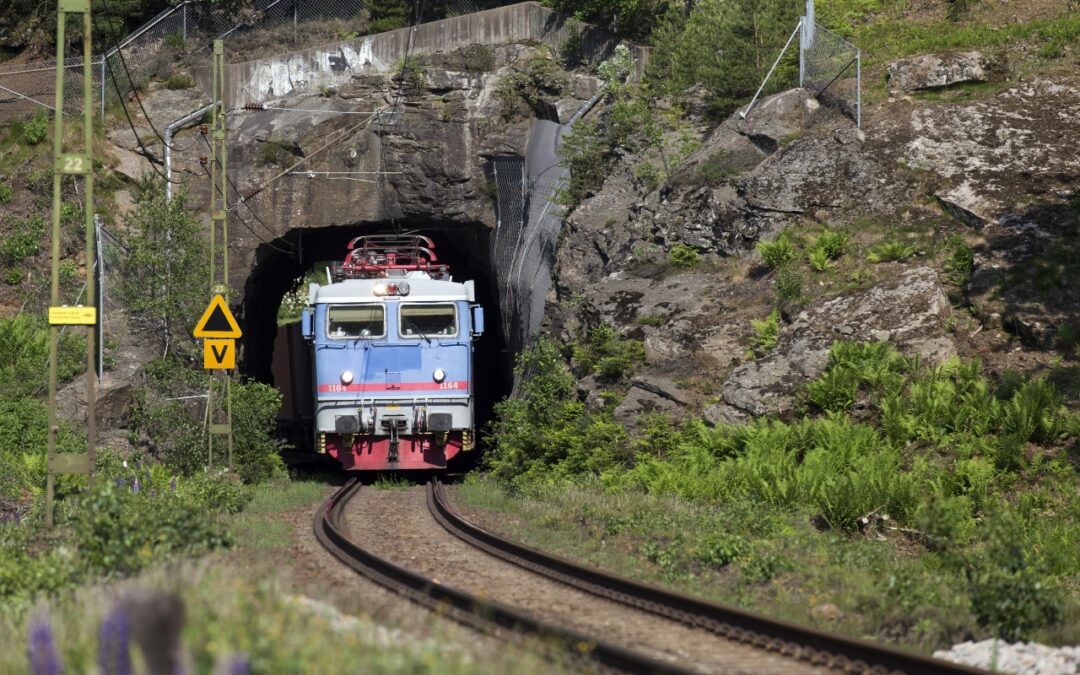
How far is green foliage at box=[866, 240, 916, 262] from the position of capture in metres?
20.2

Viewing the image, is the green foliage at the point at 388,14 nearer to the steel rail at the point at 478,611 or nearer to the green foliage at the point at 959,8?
the green foliage at the point at 959,8

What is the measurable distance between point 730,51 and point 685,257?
7496mm

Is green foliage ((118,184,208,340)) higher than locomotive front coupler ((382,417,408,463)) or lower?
higher

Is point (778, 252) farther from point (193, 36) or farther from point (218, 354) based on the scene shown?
point (193, 36)

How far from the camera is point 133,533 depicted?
33.7 ft

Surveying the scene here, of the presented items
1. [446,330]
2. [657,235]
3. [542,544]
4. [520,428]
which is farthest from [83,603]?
[657,235]

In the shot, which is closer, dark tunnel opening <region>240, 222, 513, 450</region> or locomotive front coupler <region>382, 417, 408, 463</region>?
locomotive front coupler <region>382, 417, 408, 463</region>

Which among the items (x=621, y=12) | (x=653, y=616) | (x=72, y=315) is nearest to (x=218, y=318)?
(x=72, y=315)

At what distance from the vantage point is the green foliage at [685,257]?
23.2 metres

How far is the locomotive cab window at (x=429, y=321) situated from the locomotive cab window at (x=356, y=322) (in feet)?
1.47

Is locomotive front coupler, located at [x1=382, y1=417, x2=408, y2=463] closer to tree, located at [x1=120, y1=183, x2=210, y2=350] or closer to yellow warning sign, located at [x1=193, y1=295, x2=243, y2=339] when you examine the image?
yellow warning sign, located at [x1=193, y1=295, x2=243, y2=339]

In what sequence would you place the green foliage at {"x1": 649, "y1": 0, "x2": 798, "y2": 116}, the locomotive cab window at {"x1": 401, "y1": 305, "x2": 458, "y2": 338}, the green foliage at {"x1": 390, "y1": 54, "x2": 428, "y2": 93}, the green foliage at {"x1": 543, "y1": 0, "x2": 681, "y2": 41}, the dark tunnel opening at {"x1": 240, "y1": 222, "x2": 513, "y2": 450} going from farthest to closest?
the green foliage at {"x1": 543, "y1": 0, "x2": 681, "y2": 41}, the green foliage at {"x1": 390, "y1": 54, "x2": 428, "y2": 93}, the dark tunnel opening at {"x1": 240, "y1": 222, "x2": 513, "y2": 450}, the green foliage at {"x1": 649, "y1": 0, "x2": 798, "y2": 116}, the locomotive cab window at {"x1": 401, "y1": 305, "x2": 458, "y2": 338}

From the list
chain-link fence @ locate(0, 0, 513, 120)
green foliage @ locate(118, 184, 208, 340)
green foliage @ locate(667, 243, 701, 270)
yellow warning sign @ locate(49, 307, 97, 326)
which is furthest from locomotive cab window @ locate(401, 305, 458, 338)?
chain-link fence @ locate(0, 0, 513, 120)

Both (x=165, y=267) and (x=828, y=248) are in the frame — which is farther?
(x=165, y=267)
